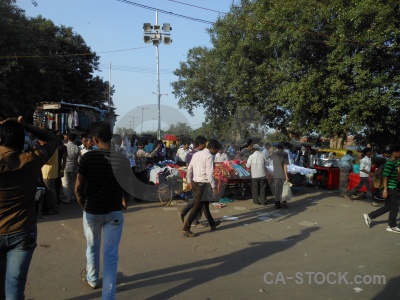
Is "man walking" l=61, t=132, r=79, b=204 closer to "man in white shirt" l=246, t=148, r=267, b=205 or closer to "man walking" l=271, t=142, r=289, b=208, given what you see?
"man in white shirt" l=246, t=148, r=267, b=205

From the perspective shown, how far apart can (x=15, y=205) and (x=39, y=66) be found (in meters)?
17.4

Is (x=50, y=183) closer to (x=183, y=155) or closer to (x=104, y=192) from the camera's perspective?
(x=104, y=192)

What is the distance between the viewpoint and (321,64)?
14.0m

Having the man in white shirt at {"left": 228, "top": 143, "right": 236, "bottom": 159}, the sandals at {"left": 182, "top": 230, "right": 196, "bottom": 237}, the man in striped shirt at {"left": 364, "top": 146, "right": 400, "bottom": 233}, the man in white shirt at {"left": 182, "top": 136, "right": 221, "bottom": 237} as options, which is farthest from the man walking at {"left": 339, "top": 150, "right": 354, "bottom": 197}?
the sandals at {"left": 182, "top": 230, "right": 196, "bottom": 237}

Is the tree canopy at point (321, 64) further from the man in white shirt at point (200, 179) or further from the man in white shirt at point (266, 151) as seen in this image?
the man in white shirt at point (200, 179)

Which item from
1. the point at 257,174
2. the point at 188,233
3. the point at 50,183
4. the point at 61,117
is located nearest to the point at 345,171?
the point at 257,174

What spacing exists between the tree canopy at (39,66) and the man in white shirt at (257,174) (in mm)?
12392

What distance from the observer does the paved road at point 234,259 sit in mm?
3680

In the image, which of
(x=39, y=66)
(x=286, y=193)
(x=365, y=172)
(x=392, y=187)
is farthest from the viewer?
(x=39, y=66)

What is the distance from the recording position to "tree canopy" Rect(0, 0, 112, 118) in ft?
50.4

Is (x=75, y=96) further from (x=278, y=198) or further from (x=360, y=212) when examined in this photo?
(x=360, y=212)

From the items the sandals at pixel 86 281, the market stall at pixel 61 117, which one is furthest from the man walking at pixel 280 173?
the market stall at pixel 61 117

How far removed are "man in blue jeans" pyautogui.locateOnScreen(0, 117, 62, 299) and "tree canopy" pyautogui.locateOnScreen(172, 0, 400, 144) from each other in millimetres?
9719

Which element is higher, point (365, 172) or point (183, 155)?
point (183, 155)
